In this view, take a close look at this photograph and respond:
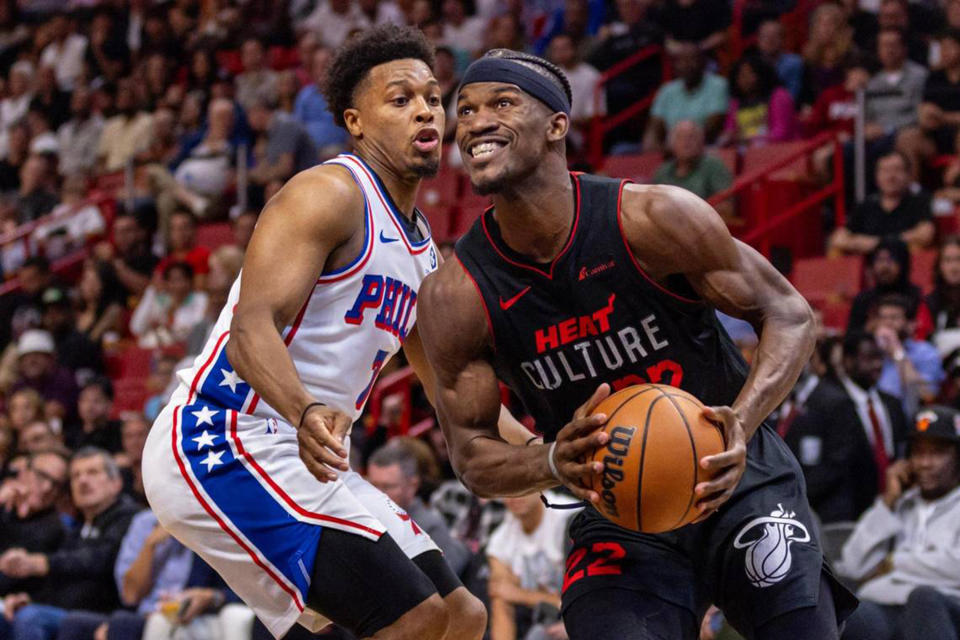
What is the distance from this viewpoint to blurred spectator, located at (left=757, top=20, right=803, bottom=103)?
12.4 meters

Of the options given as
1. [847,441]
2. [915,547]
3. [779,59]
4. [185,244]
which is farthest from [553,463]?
[185,244]

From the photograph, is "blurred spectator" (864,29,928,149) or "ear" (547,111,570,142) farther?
"blurred spectator" (864,29,928,149)

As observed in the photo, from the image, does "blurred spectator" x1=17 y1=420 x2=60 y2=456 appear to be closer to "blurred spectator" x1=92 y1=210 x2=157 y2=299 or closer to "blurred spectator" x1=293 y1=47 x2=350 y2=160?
"blurred spectator" x1=92 y1=210 x2=157 y2=299

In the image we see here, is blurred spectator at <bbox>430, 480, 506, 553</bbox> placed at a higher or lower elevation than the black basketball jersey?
lower

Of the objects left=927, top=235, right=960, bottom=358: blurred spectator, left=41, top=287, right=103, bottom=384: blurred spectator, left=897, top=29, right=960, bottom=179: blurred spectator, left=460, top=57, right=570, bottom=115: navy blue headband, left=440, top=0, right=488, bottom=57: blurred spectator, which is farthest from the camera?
left=440, top=0, right=488, bottom=57: blurred spectator

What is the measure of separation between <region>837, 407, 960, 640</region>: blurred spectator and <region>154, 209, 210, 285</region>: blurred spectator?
7809 mm

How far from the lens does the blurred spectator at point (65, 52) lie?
18.5 metres

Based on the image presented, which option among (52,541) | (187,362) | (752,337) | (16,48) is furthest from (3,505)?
(16,48)

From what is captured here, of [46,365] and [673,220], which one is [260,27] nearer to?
[46,365]

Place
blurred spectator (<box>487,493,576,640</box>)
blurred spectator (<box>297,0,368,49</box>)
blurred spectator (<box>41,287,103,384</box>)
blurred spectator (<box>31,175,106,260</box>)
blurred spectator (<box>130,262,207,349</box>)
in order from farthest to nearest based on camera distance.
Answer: blurred spectator (<box>297,0,368,49</box>), blurred spectator (<box>31,175,106,260</box>), blurred spectator (<box>41,287,103,384</box>), blurred spectator (<box>130,262,207,349</box>), blurred spectator (<box>487,493,576,640</box>)

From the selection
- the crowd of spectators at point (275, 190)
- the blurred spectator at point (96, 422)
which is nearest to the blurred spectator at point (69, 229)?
the crowd of spectators at point (275, 190)

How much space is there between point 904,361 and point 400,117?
15.3 feet

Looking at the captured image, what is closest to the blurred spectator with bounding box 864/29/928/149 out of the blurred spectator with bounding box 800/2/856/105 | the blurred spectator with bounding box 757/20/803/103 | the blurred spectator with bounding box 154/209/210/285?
the blurred spectator with bounding box 800/2/856/105

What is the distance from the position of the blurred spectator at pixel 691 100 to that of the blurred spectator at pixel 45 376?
568 centimetres
